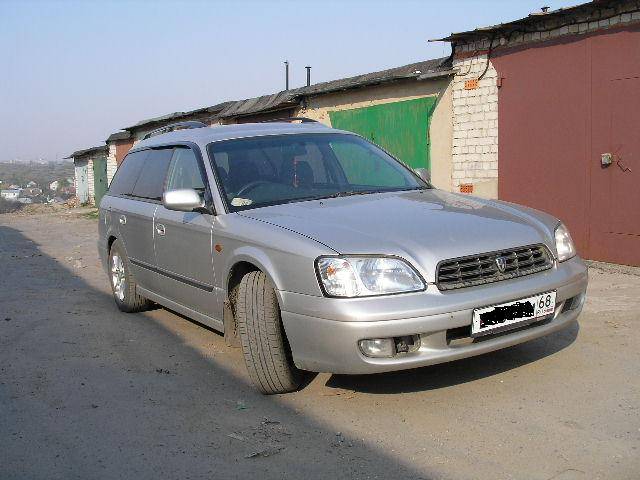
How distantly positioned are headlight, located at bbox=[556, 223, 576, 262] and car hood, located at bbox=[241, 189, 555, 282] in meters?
0.08

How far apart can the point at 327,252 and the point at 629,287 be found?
440 centimetres

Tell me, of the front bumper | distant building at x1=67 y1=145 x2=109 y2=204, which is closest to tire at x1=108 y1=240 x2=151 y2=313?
the front bumper

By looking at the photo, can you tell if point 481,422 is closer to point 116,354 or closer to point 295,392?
point 295,392

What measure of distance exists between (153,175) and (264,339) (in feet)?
8.52

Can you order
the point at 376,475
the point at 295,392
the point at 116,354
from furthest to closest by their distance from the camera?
the point at 116,354 → the point at 295,392 → the point at 376,475

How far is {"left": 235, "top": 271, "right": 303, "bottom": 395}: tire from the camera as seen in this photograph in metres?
3.95

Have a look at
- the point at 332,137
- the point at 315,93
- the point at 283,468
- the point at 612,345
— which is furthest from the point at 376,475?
the point at 315,93

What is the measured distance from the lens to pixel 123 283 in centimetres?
663

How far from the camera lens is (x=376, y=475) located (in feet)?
10.0

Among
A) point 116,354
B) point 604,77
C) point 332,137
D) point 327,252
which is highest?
point 604,77

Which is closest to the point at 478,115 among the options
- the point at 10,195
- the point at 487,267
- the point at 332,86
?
the point at 332,86

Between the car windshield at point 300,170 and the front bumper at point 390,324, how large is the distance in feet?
3.51

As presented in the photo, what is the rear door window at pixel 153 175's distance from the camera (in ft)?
19.0

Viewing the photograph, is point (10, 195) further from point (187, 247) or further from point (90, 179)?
point (187, 247)
